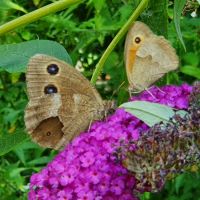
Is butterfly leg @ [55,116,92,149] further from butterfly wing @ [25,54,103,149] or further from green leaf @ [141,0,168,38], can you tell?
green leaf @ [141,0,168,38]

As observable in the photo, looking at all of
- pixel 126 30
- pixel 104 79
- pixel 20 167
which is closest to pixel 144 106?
pixel 126 30

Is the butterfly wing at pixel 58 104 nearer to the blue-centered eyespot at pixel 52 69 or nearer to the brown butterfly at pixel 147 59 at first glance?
the blue-centered eyespot at pixel 52 69

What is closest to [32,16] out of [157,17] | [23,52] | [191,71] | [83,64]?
[23,52]

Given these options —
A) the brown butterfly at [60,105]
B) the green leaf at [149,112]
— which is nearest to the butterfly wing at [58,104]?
the brown butterfly at [60,105]

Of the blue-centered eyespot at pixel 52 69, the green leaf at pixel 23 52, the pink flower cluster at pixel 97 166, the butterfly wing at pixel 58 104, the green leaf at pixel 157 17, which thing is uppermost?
the green leaf at pixel 157 17

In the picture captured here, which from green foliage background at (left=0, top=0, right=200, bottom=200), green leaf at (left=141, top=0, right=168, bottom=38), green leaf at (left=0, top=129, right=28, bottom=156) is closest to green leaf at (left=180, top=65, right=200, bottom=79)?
green foliage background at (left=0, top=0, right=200, bottom=200)
